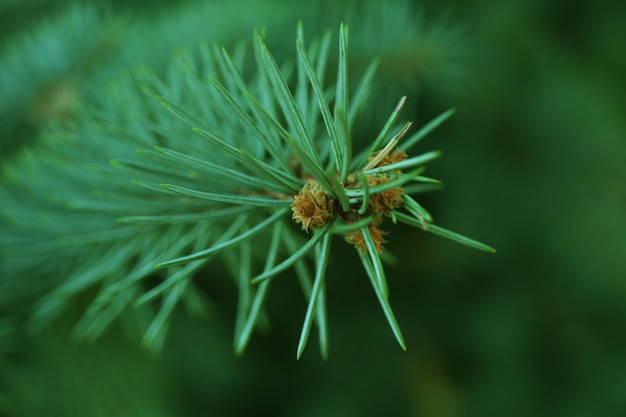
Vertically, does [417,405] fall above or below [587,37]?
below

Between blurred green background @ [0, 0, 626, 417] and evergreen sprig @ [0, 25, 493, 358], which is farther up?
evergreen sprig @ [0, 25, 493, 358]

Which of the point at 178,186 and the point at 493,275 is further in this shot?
the point at 493,275

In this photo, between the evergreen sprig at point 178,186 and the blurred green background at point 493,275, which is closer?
the evergreen sprig at point 178,186

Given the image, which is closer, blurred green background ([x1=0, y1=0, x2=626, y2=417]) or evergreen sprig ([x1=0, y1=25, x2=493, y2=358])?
evergreen sprig ([x1=0, y1=25, x2=493, y2=358])

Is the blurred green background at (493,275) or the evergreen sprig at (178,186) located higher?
the evergreen sprig at (178,186)

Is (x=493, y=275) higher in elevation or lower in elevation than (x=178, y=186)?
lower

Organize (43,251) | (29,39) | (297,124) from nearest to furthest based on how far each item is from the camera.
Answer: (297,124) < (43,251) < (29,39)

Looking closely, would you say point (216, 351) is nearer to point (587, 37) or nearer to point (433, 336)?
point (433, 336)

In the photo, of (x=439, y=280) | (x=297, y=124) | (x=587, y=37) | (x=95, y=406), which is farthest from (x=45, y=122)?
(x=587, y=37)
